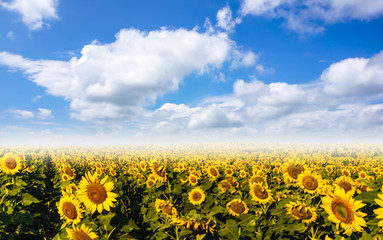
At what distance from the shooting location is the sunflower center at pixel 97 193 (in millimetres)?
4168

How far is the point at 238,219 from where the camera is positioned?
520 cm

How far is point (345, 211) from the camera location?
3416 millimetres

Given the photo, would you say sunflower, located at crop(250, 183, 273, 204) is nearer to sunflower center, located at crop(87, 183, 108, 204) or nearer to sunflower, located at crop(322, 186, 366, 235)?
sunflower, located at crop(322, 186, 366, 235)

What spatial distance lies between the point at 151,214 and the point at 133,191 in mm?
6125

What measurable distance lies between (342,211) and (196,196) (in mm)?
4376

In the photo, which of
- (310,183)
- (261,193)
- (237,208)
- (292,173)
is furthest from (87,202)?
(292,173)

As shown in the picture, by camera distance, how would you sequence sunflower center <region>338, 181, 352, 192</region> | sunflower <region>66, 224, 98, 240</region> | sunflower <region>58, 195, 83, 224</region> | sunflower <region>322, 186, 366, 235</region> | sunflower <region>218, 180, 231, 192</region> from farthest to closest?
sunflower <region>218, 180, 231, 192</region>
sunflower center <region>338, 181, 352, 192</region>
sunflower <region>58, 195, 83, 224</region>
sunflower <region>66, 224, 98, 240</region>
sunflower <region>322, 186, 366, 235</region>

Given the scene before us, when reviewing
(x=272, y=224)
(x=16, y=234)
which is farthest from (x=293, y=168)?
(x=16, y=234)

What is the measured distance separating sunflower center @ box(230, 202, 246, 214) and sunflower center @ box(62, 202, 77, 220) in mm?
3612

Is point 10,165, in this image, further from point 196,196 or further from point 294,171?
point 294,171

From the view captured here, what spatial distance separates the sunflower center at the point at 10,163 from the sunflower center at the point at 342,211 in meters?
11.0

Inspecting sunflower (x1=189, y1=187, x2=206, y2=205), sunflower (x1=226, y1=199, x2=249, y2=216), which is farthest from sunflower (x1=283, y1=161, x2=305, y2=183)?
Answer: sunflower (x1=189, y1=187, x2=206, y2=205)

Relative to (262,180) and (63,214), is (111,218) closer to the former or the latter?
(63,214)

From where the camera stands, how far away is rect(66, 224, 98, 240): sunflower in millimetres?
3883
